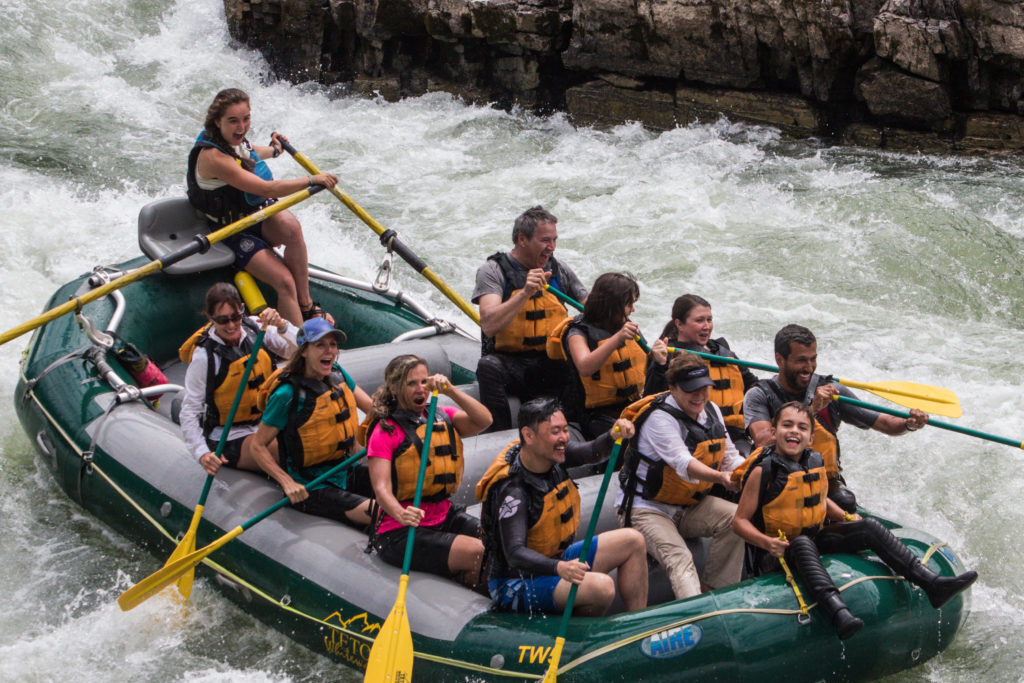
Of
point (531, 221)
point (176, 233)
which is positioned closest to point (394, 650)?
point (531, 221)

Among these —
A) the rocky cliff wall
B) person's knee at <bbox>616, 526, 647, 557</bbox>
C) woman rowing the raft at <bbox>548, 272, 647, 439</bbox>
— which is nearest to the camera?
person's knee at <bbox>616, 526, 647, 557</bbox>

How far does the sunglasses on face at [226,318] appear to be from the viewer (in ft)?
14.0

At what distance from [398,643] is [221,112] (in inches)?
97.5

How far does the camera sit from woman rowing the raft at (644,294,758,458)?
4.18 metres

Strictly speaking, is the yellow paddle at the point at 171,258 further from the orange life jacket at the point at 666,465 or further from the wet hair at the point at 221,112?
the orange life jacket at the point at 666,465

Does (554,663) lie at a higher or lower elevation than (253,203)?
lower

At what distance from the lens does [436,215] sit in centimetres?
922

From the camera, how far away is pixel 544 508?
3.58 metres

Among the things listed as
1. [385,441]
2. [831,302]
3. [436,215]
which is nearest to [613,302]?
[385,441]

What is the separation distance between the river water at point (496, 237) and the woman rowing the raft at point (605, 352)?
4.42 ft

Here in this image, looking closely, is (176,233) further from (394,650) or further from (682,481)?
(682,481)

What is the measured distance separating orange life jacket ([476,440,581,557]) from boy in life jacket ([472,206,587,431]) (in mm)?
Answer: 1038

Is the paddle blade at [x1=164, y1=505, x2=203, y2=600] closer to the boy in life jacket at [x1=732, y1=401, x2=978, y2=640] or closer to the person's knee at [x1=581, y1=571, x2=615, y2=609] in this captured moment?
the person's knee at [x1=581, y1=571, x2=615, y2=609]

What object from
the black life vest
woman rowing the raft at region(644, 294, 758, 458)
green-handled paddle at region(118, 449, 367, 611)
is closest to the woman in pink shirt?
green-handled paddle at region(118, 449, 367, 611)
